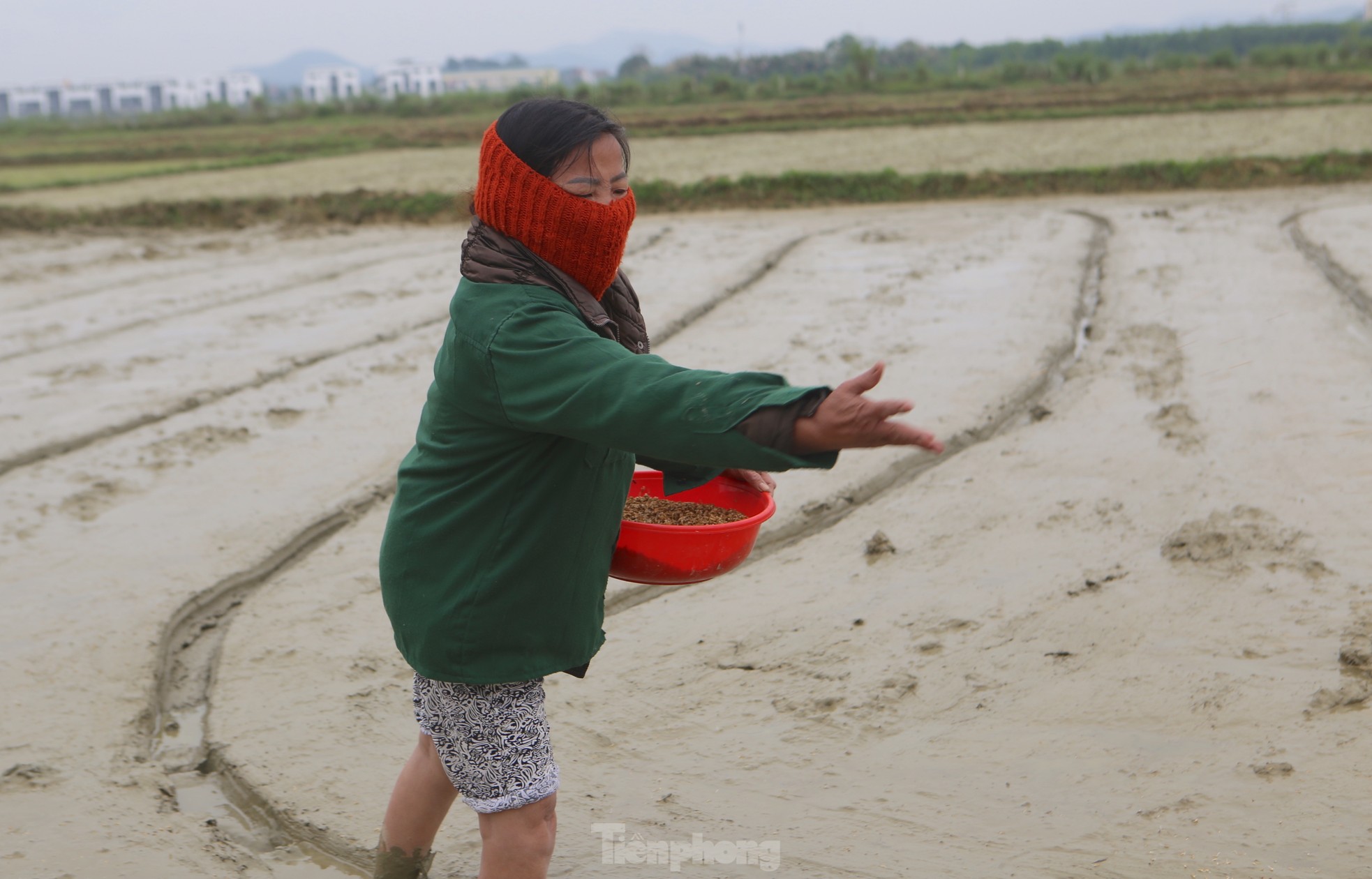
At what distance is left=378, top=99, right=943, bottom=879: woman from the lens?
4.83ft

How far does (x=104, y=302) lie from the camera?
9.20m

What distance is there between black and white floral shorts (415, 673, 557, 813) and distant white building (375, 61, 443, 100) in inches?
6280

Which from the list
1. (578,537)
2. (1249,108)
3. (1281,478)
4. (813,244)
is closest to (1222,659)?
(1281,478)

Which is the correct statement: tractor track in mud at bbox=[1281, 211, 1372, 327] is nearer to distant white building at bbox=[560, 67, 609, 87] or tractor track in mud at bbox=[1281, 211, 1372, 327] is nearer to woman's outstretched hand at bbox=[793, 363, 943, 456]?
woman's outstretched hand at bbox=[793, 363, 943, 456]

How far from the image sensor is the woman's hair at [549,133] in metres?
1.69

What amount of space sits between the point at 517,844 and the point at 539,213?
1052mm

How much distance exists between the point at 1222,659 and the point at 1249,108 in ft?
78.4

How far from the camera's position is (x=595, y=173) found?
1.73 metres

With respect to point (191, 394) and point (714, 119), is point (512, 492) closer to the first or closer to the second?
point (191, 394)

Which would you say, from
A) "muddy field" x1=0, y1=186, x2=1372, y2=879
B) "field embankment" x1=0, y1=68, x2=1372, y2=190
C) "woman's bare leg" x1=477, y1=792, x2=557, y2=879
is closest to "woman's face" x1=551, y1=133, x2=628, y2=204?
"woman's bare leg" x1=477, y1=792, x2=557, y2=879

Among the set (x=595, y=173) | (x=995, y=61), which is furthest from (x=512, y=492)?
(x=995, y=61)

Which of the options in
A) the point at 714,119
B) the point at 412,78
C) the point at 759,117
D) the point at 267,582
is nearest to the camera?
the point at 267,582

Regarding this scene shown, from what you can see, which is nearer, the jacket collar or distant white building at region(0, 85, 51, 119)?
the jacket collar

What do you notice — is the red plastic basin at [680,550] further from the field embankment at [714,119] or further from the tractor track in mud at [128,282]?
the field embankment at [714,119]
